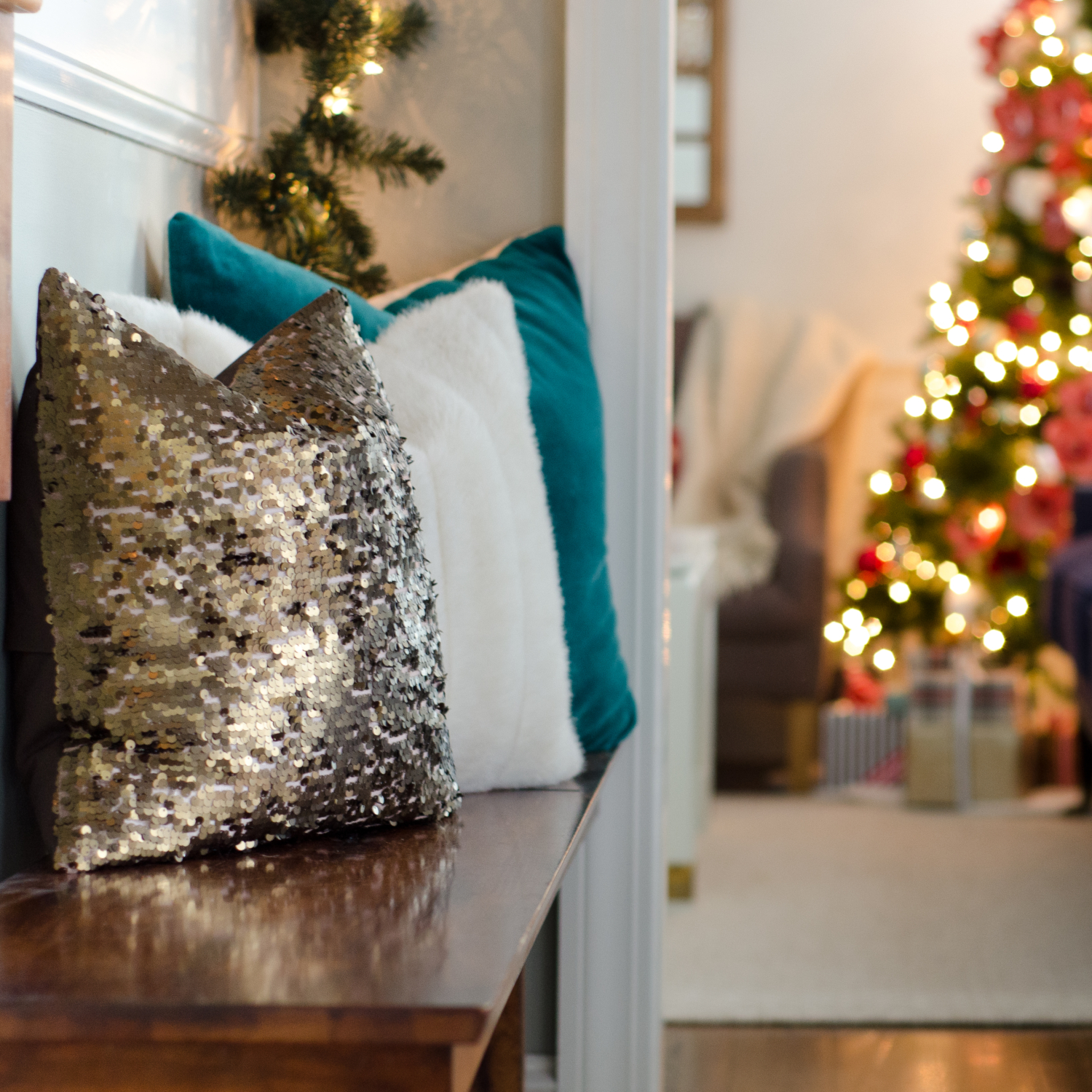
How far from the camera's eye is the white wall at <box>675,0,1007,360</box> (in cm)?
369

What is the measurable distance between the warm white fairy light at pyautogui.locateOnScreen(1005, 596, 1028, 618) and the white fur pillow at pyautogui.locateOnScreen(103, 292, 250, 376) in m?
2.60

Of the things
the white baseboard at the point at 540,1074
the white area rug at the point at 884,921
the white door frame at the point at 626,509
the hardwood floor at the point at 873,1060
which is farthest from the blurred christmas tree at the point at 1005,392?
the white baseboard at the point at 540,1074

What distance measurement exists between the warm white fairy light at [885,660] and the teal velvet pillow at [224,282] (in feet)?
8.41

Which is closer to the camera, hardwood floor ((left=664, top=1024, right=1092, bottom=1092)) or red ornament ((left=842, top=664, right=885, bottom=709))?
hardwood floor ((left=664, top=1024, right=1092, bottom=1092))

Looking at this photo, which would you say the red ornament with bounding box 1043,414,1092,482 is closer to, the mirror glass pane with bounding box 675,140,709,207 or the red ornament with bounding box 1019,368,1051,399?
the red ornament with bounding box 1019,368,1051,399

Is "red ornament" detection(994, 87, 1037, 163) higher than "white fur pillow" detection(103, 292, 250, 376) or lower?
higher

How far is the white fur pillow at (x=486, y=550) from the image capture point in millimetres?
951

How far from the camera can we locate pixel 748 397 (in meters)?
3.55

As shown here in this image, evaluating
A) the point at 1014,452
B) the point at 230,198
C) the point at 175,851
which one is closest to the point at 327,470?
the point at 175,851

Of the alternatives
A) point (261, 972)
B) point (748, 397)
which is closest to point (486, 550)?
point (261, 972)

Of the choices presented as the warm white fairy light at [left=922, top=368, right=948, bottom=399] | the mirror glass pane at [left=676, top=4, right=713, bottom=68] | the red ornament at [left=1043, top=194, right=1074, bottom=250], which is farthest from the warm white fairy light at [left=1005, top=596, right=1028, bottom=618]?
the mirror glass pane at [left=676, top=4, right=713, bottom=68]

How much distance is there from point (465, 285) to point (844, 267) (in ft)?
9.53

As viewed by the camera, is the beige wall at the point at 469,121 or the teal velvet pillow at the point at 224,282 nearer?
the teal velvet pillow at the point at 224,282

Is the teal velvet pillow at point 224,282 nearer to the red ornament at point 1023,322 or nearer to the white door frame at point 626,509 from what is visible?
the white door frame at point 626,509
